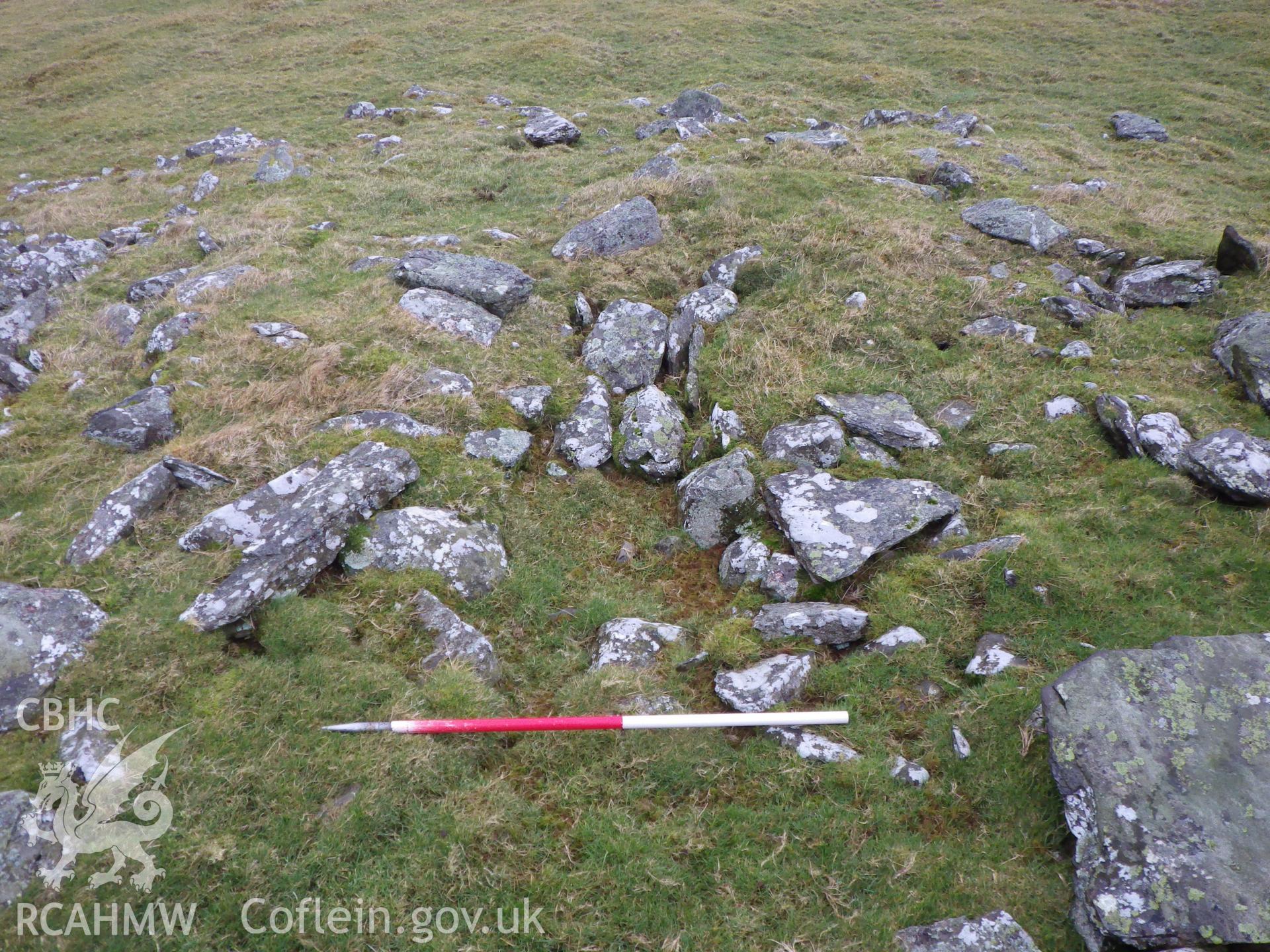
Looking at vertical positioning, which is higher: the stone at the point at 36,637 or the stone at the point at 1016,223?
the stone at the point at 1016,223

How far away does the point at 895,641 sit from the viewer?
713 centimetres

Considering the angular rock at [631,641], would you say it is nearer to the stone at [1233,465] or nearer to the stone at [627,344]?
the stone at [627,344]

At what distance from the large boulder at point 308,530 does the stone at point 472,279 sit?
503cm

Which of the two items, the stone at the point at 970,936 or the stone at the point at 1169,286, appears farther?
the stone at the point at 1169,286

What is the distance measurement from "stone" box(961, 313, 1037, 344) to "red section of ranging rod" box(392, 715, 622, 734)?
377 inches

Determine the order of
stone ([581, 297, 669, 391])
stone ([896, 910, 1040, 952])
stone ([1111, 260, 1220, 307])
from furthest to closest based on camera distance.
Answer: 1. stone ([1111, 260, 1220, 307])
2. stone ([581, 297, 669, 391])
3. stone ([896, 910, 1040, 952])

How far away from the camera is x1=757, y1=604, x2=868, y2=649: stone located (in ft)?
23.9

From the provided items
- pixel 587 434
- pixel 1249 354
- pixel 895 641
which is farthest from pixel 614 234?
pixel 1249 354

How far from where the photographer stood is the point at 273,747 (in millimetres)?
5973

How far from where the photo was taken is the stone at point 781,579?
26.1 ft

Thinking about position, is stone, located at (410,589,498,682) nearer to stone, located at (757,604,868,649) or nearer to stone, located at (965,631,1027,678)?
stone, located at (757,604,868,649)

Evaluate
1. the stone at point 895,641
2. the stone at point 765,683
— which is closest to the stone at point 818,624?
the stone at point 895,641

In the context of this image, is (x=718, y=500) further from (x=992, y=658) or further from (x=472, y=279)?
(x=472, y=279)

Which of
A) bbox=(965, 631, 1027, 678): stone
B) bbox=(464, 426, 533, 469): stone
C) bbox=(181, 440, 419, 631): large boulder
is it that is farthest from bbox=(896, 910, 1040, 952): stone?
bbox=(464, 426, 533, 469): stone
